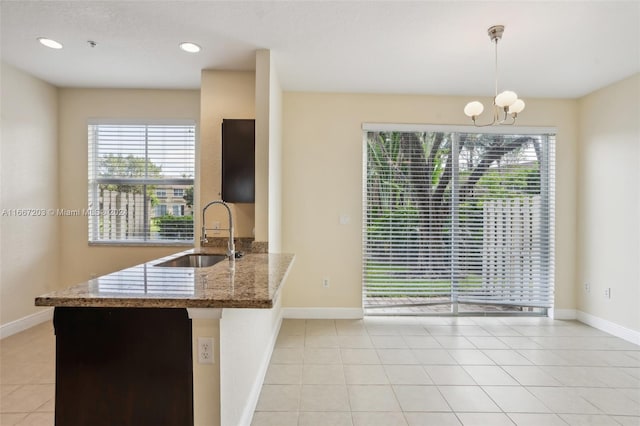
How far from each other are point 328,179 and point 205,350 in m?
2.65

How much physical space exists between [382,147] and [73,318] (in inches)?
130

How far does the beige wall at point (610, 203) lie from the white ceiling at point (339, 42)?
0.29m

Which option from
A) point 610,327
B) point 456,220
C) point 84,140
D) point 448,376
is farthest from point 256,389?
point 610,327

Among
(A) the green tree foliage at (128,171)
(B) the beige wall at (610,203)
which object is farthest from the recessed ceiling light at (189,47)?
(B) the beige wall at (610,203)

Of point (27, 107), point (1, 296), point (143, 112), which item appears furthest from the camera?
point (143, 112)

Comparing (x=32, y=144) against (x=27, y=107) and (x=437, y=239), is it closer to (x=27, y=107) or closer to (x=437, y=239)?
(x=27, y=107)

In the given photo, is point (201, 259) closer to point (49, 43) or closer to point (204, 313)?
point (204, 313)

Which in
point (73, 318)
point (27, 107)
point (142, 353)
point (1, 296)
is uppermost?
point (27, 107)

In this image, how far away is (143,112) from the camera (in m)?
3.77

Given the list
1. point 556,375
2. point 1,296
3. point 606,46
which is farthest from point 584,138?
point 1,296

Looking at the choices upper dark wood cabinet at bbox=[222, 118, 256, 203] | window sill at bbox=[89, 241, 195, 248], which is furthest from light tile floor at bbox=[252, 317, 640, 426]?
window sill at bbox=[89, 241, 195, 248]

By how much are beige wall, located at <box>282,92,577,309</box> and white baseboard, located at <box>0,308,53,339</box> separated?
269 cm

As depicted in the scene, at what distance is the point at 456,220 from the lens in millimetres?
3875

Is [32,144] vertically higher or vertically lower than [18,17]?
lower
